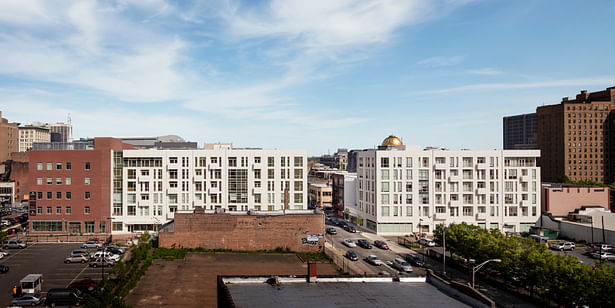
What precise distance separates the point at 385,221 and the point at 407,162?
507 inches

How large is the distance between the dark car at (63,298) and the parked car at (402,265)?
39047 millimetres

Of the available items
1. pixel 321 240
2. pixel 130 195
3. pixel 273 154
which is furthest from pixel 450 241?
pixel 130 195

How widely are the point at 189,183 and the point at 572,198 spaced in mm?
79323

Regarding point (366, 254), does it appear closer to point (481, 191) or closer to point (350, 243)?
point (350, 243)

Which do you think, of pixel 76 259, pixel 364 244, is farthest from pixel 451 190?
pixel 76 259

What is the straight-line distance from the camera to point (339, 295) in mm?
27906

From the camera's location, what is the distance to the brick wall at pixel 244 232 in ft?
196

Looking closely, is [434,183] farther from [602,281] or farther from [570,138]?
[570,138]

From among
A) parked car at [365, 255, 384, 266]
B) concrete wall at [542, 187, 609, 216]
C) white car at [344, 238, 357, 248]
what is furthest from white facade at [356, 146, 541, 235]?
parked car at [365, 255, 384, 266]

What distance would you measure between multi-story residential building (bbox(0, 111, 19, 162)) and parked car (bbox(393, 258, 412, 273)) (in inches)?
7130

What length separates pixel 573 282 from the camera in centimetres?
3719

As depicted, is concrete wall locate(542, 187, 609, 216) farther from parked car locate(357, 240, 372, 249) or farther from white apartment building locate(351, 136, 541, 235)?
parked car locate(357, 240, 372, 249)

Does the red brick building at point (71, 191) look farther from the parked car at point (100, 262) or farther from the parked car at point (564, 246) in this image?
the parked car at point (564, 246)

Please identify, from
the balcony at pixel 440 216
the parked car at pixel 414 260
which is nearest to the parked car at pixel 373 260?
the parked car at pixel 414 260
